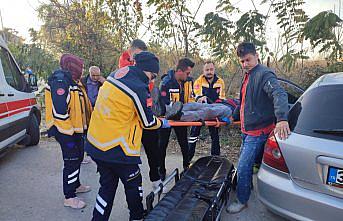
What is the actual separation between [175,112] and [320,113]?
1752 mm

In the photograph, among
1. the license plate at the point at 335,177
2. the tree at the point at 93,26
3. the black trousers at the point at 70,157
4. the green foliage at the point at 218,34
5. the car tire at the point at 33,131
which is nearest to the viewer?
the license plate at the point at 335,177

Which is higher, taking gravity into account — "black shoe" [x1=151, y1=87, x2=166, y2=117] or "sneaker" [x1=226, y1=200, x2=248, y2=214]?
"black shoe" [x1=151, y1=87, x2=166, y2=117]

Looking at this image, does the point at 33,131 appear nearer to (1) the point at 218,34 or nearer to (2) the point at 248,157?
(2) the point at 248,157

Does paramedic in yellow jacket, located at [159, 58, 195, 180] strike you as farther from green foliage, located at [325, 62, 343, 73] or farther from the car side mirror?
green foliage, located at [325, 62, 343, 73]

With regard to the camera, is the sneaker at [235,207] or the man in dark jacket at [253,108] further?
the sneaker at [235,207]

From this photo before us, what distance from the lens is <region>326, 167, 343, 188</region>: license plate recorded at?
1.94 metres

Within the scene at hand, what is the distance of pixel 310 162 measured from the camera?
6.75 ft

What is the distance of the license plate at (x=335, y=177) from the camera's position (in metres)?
1.94

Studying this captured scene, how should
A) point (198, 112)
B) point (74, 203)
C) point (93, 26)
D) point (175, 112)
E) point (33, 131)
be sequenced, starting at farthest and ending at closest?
point (93, 26) → point (33, 131) → point (198, 112) → point (175, 112) → point (74, 203)

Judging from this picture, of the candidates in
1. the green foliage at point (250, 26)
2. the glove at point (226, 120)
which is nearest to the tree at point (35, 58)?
the green foliage at point (250, 26)

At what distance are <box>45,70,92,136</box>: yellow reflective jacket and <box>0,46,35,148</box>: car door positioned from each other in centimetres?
168

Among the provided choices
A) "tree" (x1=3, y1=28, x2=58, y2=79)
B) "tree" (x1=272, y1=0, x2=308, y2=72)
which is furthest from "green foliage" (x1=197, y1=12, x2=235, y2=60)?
"tree" (x1=3, y1=28, x2=58, y2=79)

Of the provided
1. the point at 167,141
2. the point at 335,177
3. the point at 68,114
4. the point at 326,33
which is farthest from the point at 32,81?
the point at 326,33

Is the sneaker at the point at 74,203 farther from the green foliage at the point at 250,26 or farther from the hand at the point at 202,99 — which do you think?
the green foliage at the point at 250,26
